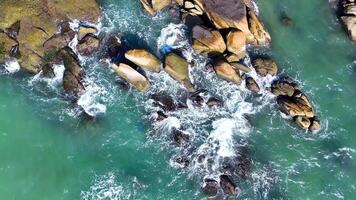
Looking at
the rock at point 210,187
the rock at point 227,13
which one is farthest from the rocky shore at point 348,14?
the rock at point 210,187

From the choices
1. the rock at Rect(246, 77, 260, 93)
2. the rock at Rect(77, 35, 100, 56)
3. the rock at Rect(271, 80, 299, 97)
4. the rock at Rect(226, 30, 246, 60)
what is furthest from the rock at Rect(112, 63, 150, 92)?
the rock at Rect(271, 80, 299, 97)

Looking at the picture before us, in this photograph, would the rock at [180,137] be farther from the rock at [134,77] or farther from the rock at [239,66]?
the rock at [239,66]

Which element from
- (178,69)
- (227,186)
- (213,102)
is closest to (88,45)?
(178,69)

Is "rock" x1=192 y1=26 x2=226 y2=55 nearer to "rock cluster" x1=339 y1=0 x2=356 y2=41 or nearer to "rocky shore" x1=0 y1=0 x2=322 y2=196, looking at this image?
"rocky shore" x1=0 y1=0 x2=322 y2=196

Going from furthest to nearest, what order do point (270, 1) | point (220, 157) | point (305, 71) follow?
point (270, 1)
point (305, 71)
point (220, 157)

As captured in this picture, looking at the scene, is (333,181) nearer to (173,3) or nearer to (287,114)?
(287,114)

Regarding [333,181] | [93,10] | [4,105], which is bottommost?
[333,181]

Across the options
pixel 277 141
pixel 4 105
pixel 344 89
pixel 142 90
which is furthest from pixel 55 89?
pixel 344 89
